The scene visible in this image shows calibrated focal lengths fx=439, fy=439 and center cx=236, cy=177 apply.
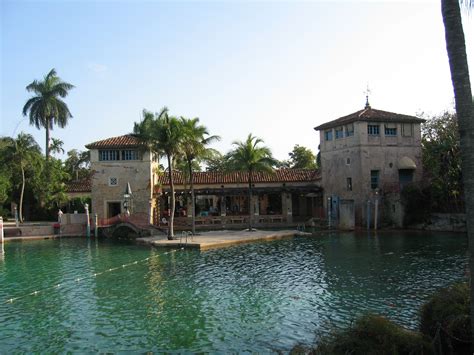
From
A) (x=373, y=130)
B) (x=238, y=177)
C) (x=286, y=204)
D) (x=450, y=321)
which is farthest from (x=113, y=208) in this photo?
(x=450, y=321)

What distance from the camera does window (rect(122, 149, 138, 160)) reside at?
4116 cm

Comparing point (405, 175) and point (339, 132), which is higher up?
point (339, 132)

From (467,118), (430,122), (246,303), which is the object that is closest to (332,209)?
(430,122)

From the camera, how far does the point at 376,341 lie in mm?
7883

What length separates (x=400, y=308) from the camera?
1320 cm

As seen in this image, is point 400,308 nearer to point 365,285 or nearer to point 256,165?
point 365,285

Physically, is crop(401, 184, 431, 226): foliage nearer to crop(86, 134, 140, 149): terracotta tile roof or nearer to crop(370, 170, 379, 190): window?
crop(370, 170, 379, 190): window

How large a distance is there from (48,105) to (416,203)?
141 feet

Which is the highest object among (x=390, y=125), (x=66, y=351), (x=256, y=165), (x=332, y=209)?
(x=390, y=125)

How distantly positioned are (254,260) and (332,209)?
61.7ft

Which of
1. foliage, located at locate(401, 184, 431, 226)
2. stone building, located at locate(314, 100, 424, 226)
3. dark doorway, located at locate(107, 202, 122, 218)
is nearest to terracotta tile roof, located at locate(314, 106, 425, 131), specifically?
stone building, located at locate(314, 100, 424, 226)

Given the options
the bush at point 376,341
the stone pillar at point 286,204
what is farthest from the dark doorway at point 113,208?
the bush at point 376,341

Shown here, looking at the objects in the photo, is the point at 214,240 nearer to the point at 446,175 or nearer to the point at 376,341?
the point at 446,175

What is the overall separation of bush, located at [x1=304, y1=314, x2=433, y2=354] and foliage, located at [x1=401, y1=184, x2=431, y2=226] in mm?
30831
